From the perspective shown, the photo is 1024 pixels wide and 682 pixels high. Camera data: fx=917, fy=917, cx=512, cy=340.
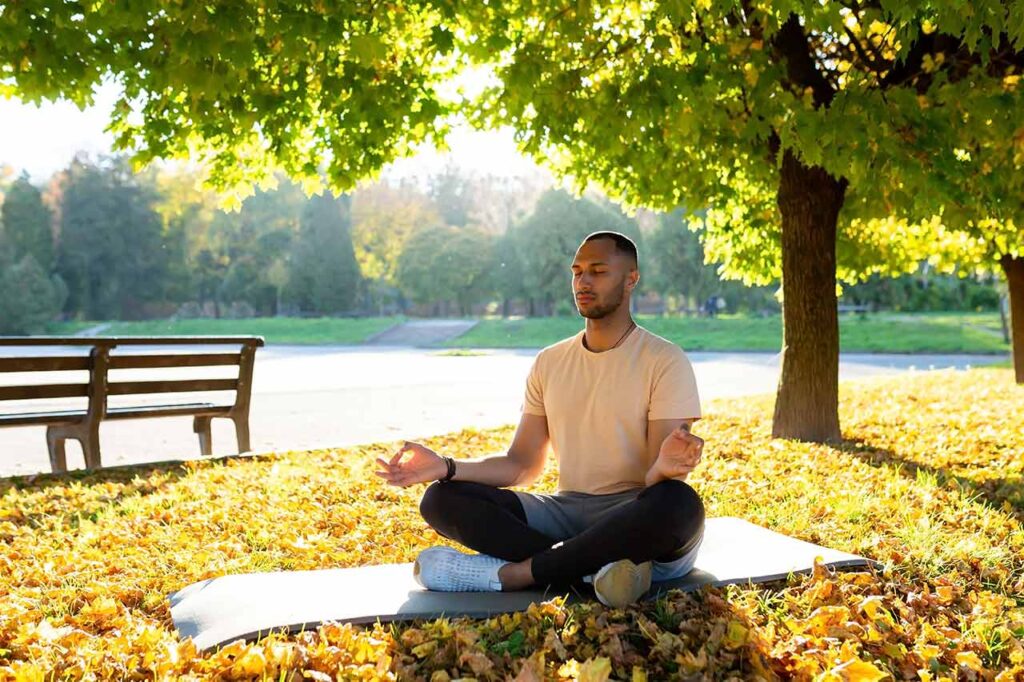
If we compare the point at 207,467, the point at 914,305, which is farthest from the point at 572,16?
the point at 914,305

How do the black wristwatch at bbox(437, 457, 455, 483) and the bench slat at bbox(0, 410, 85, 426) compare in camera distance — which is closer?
the black wristwatch at bbox(437, 457, 455, 483)

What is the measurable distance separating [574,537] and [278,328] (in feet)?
149

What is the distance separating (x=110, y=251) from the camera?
50750 mm

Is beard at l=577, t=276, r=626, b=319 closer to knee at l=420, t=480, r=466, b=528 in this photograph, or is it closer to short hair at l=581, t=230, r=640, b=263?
short hair at l=581, t=230, r=640, b=263

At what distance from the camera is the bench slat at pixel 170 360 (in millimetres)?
7398

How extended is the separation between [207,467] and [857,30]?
6.35m

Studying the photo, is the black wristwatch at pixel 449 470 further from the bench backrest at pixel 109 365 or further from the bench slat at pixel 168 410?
the bench slat at pixel 168 410

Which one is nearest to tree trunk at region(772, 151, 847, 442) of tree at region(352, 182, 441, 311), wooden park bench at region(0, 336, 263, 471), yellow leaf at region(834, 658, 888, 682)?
wooden park bench at region(0, 336, 263, 471)

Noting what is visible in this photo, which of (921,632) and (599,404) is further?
(599,404)

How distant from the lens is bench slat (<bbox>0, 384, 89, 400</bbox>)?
6.70 meters

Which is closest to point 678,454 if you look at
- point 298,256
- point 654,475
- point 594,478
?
point 654,475

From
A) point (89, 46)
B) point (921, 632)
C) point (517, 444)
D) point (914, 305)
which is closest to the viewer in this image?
point (921, 632)

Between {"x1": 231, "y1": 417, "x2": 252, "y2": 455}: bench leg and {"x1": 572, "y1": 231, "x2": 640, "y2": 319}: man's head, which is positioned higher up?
{"x1": 572, "y1": 231, "x2": 640, "y2": 319}: man's head

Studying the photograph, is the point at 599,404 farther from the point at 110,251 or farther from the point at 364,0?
the point at 110,251
